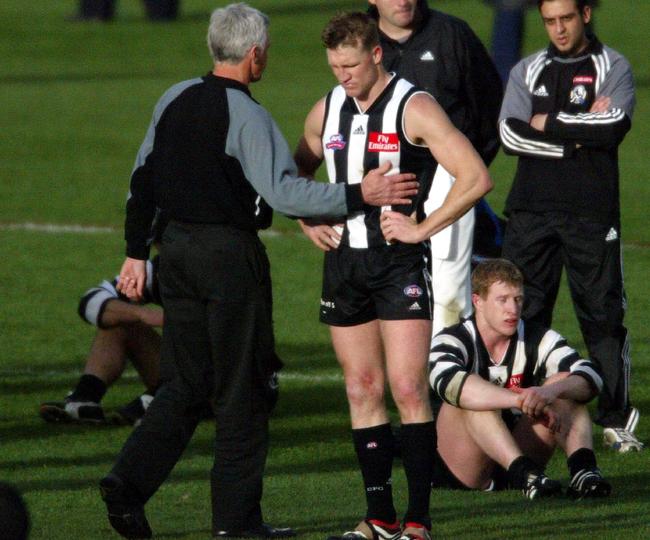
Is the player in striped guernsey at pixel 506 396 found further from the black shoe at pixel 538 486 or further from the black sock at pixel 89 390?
Answer: the black sock at pixel 89 390

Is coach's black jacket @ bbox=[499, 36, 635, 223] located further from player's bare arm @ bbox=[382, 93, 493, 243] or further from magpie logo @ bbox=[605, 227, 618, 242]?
player's bare arm @ bbox=[382, 93, 493, 243]

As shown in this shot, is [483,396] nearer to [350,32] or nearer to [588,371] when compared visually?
[588,371]

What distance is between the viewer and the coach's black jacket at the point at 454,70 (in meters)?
9.09

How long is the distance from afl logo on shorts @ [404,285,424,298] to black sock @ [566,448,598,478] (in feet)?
4.85

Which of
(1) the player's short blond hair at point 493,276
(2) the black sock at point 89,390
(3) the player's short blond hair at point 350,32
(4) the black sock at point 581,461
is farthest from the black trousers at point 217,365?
(2) the black sock at point 89,390

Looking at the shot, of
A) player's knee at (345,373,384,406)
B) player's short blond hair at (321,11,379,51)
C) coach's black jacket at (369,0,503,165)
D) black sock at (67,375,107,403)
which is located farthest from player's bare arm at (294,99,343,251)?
black sock at (67,375,107,403)

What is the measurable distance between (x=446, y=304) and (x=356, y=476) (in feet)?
4.06

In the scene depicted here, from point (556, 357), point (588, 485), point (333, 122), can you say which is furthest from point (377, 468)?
point (556, 357)

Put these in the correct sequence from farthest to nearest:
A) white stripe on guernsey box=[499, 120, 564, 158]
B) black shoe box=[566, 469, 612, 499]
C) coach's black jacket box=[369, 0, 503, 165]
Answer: coach's black jacket box=[369, 0, 503, 165]
white stripe on guernsey box=[499, 120, 564, 158]
black shoe box=[566, 469, 612, 499]

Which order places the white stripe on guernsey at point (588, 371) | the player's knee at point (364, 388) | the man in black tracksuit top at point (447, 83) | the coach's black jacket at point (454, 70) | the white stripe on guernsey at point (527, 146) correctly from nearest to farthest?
the player's knee at point (364, 388), the white stripe on guernsey at point (588, 371), the white stripe on guernsey at point (527, 146), the man in black tracksuit top at point (447, 83), the coach's black jacket at point (454, 70)

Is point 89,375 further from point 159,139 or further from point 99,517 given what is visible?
point 159,139

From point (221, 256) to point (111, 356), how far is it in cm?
343

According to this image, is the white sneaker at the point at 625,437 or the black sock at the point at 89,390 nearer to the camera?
the white sneaker at the point at 625,437

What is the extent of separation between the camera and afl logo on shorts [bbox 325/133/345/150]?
6.71m
